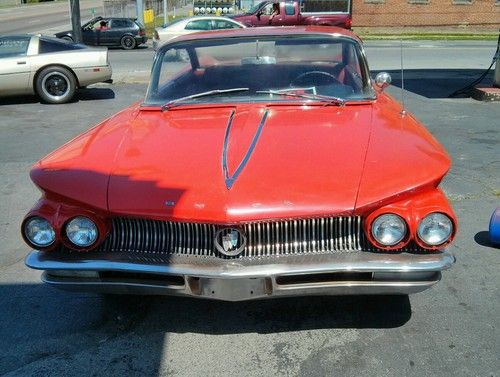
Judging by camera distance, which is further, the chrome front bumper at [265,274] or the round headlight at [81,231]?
the round headlight at [81,231]

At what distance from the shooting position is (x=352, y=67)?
14.3 ft

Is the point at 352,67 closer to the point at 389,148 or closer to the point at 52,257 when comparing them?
the point at 389,148

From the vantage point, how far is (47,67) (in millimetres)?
10938

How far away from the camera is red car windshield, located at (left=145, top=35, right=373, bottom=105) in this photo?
4160 millimetres

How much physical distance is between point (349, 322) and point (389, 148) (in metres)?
1.05

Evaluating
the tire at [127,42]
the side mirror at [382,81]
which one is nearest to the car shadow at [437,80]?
the side mirror at [382,81]

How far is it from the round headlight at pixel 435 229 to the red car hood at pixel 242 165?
0.38 metres

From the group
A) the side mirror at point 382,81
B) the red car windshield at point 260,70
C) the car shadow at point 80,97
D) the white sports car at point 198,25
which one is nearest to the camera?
the red car windshield at point 260,70

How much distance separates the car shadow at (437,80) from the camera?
38.8ft

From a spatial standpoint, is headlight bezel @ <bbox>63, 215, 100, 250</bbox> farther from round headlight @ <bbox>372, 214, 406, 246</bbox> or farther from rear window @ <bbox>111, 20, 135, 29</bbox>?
rear window @ <bbox>111, 20, 135, 29</bbox>

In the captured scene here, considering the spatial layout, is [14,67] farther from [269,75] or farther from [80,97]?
[269,75]

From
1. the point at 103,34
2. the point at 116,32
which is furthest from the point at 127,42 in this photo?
the point at 103,34

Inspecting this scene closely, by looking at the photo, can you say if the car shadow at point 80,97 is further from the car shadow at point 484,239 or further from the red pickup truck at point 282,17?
the red pickup truck at point 282,17

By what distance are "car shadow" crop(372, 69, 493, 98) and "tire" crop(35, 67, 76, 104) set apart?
6.44 metres
